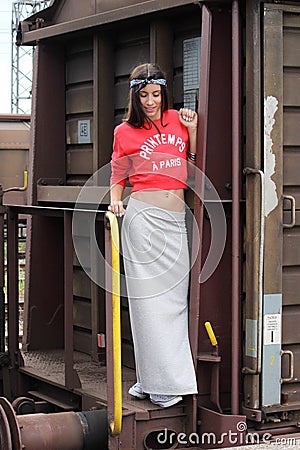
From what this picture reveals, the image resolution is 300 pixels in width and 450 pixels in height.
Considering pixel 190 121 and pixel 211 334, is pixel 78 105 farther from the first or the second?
pixel 211 334

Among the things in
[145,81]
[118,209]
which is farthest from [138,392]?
[145,81]

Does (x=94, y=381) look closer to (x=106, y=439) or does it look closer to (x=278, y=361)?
(x=106, y=439)

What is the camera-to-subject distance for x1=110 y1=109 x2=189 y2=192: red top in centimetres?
498

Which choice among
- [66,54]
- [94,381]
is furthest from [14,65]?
[94,381]

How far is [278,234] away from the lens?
5031 millimetres

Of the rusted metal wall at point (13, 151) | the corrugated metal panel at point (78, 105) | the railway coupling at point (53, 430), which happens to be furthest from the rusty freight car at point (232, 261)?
the rusted metal wall at point (13, 151)

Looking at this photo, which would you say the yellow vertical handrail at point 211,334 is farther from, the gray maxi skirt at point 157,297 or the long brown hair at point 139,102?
the long brown hair at point 139,102

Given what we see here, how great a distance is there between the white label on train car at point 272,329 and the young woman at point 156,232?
18.2 inches

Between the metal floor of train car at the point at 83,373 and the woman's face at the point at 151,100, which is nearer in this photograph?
the woman's face at the point at 151,100

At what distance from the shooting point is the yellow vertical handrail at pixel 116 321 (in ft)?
15.1

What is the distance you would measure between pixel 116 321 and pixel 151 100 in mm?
1298

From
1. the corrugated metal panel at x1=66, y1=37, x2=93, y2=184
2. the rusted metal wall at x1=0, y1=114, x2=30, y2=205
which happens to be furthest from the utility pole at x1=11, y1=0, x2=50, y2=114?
the corrugated metal panel at x1=66, y1=37, x2=93, y2=184

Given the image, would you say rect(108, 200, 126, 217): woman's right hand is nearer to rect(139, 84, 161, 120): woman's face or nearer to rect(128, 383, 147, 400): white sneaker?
rect(139, 84, 161, 120): woman's face

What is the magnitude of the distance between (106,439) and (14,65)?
22.3 meters
